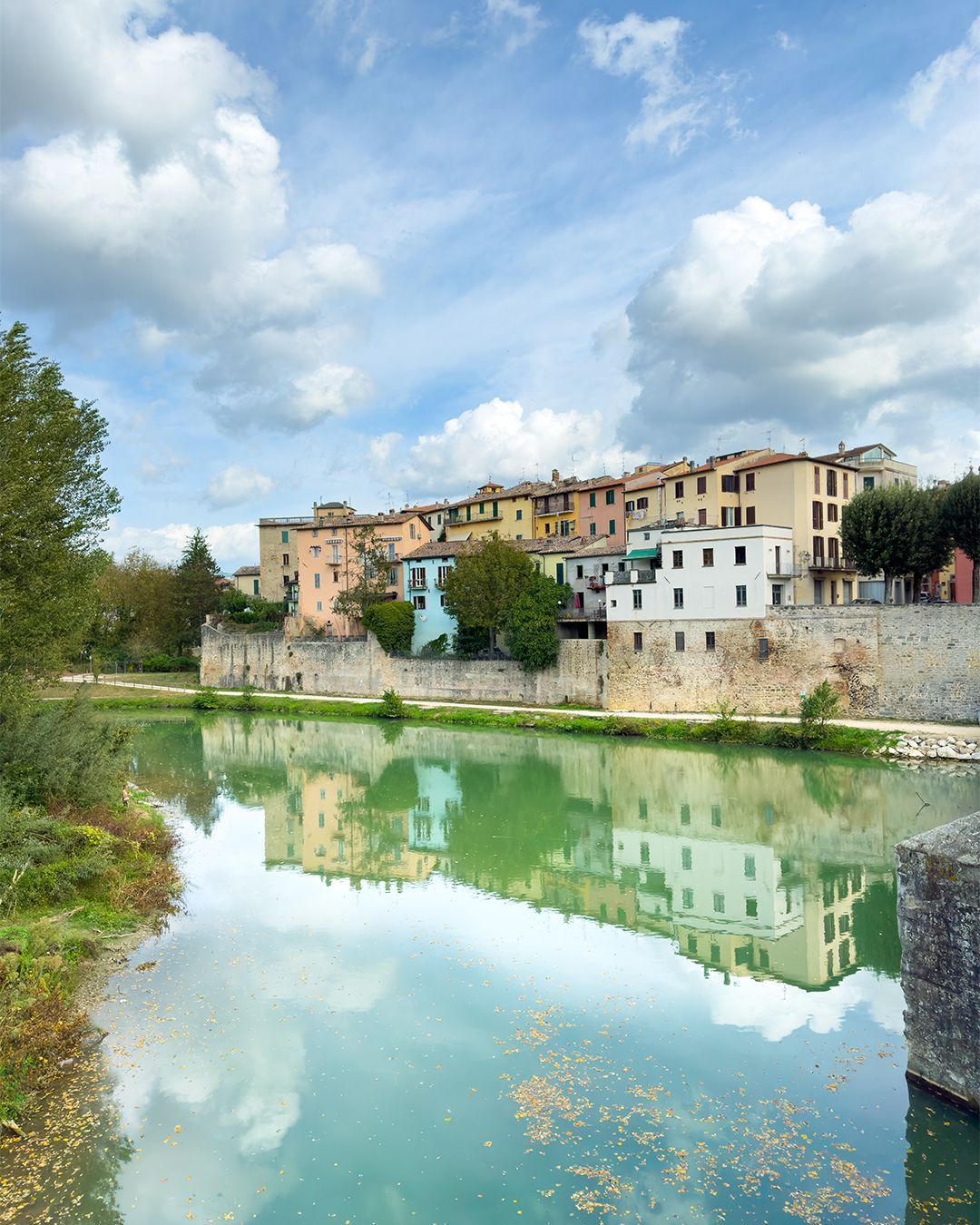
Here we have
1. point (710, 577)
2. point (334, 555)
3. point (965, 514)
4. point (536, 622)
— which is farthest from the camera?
point (334, 555)

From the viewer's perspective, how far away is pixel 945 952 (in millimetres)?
7957

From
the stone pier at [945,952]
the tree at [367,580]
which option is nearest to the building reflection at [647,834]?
the stone pier at [945,952]

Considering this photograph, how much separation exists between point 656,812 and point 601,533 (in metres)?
30.2

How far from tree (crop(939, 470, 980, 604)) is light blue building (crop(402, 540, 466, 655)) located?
88.5ft

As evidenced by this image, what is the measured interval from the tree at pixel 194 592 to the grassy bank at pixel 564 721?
9.97 m

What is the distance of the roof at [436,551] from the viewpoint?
174ft

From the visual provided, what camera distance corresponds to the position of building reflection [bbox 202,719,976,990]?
599 inches

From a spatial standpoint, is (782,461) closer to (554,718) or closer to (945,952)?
(554,718)

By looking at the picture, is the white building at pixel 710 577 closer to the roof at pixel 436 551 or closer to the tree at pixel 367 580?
the roof at pixel 436 551

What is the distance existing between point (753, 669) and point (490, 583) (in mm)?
14396

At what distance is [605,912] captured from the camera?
→ 16.1m

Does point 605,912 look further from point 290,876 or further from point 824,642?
point 824,642

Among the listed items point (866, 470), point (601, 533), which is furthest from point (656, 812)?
point (866, 470)

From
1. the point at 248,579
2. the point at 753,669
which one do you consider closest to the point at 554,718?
the point at 753,669
